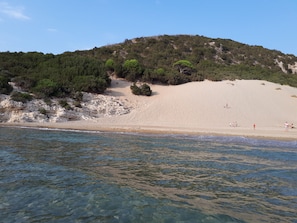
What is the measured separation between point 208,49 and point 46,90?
4230 centimetres

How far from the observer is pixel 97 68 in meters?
38.2

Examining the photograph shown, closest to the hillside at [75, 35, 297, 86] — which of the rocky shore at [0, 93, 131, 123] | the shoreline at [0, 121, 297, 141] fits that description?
the rocky shore at [0, 93, 131, 123]

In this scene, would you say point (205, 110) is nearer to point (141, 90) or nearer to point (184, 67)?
point (141, 90)

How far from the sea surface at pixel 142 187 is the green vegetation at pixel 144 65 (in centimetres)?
2048

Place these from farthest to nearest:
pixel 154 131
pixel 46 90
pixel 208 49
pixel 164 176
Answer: pixel 208 49 → pixel 46 90 → pixel 154 131 → pixel 164 176

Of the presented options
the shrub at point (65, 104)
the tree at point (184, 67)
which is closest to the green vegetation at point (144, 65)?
the tree at point (184, 67)

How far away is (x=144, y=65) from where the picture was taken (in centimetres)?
4738

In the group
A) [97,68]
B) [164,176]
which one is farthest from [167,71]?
[164,176]

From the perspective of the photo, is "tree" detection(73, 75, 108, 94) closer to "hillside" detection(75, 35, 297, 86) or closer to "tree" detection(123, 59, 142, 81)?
"tree" detection(123, 59, 142, 81)

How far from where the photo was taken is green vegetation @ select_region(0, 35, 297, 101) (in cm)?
3306

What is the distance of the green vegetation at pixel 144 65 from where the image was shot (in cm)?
3306

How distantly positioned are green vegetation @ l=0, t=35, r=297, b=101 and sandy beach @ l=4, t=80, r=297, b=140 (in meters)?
2.71

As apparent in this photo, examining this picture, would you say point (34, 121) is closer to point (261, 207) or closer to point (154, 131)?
point (154, 131)

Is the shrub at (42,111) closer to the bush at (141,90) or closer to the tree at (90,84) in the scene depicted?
the tree at (90,84)
